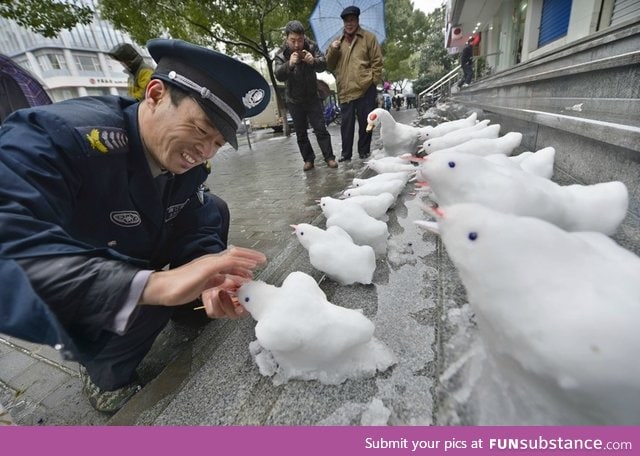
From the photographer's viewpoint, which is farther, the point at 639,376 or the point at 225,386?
the point at 225,386

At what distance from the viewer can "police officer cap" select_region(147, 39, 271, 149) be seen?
1.63 meters

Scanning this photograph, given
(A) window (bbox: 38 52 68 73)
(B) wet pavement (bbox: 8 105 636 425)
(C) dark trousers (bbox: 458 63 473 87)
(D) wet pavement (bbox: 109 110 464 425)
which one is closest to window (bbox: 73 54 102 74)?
(A) window (bbox: 38 52 68 73)

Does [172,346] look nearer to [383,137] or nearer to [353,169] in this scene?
[383,137]

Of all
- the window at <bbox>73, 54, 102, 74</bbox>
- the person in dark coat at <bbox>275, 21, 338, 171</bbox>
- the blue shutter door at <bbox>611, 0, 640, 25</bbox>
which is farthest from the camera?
the window at <bbox>73, 54, 102, 74</bbox>

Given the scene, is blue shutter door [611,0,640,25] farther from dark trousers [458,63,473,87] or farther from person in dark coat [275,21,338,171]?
dark trousers [458,63,473,87]

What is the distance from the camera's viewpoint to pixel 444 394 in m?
1.12

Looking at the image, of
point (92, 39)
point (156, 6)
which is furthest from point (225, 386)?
point (92, 39)

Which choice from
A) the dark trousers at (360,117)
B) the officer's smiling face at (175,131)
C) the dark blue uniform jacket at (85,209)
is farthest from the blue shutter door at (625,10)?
the dark blue uniform jacket at (85,209)

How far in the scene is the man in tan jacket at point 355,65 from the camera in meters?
5.37

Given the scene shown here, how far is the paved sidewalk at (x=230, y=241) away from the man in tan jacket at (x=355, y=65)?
106 cm

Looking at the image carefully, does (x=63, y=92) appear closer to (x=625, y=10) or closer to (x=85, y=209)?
(x=85, y=209)

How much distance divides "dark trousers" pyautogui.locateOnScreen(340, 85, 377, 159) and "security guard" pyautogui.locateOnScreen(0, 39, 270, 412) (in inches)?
158

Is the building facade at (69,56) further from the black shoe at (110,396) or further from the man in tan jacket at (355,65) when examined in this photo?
the black shoe at (110,396)

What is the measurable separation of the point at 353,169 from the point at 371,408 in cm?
463
